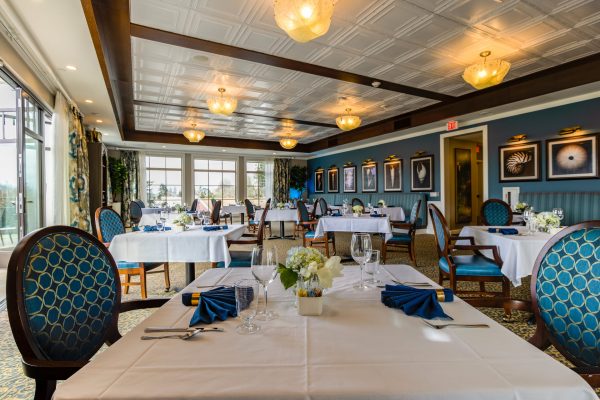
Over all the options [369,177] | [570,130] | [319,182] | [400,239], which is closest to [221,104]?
[400,239]

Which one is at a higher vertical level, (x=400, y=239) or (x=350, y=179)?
(x=350, y=179)

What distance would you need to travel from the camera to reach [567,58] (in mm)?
4887

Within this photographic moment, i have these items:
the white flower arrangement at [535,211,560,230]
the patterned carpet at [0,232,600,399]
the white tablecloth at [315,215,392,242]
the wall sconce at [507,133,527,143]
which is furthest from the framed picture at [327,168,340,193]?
the white flower arrangement at [535,211,560,230]

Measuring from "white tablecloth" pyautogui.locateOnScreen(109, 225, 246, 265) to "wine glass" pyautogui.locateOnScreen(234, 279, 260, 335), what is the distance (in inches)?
87.8

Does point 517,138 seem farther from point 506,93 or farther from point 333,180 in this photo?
point 333,180

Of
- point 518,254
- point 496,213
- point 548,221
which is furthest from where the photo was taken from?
point 496,213

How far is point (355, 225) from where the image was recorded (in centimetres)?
536

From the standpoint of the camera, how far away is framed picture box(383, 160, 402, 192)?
10.1m

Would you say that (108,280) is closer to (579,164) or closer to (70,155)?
(70,155)

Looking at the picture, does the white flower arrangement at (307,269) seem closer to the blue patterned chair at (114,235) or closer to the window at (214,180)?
the blue patterned chair at (114,235)

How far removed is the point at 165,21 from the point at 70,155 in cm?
349

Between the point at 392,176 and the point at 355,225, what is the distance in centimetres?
551

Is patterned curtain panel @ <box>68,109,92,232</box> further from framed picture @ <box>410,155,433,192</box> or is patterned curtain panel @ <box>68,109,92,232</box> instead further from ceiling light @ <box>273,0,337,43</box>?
framed picture @ <box>410,155,433,192</box>

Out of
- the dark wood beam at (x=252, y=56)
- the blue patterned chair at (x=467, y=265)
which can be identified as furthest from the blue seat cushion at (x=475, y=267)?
the dark wood beam at (x=252, y=56)
